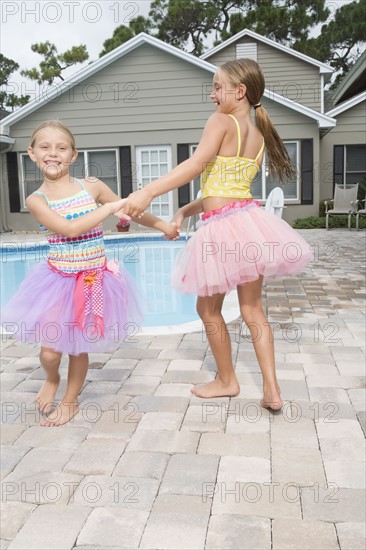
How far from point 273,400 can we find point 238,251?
2.50 ft

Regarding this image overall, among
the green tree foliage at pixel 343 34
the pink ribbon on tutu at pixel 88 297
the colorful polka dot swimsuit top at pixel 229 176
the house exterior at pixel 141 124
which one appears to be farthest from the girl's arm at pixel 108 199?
the green tree foliage at pixel 343 34

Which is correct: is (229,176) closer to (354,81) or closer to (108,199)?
(108,199)

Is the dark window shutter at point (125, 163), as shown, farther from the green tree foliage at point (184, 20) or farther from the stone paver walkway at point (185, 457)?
the green tree foliage at point (184, 20)

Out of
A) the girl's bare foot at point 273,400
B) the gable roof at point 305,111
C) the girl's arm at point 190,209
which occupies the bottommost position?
the girl's bare foot at point 273,400

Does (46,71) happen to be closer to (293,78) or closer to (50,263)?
(293,78)

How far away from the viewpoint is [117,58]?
1342 cm

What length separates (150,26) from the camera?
23.0 m

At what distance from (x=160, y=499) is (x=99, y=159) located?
1278 centimetres

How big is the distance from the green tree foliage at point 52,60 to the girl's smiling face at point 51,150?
21.1m

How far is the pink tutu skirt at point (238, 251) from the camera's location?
8.35 feet

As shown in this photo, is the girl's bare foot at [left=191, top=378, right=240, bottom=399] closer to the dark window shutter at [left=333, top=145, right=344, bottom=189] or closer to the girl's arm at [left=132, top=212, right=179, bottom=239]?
the girl's arm at [left=132, top=212, right=179, bottom=239]

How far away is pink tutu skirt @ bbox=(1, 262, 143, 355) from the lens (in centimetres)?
249

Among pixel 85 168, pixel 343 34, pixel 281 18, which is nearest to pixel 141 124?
pixel 85 168

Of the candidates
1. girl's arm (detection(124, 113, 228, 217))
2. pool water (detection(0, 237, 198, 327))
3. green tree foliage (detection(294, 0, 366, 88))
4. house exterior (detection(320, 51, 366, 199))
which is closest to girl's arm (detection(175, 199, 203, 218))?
girl's arm (detection(124, 113, 228, 217))
